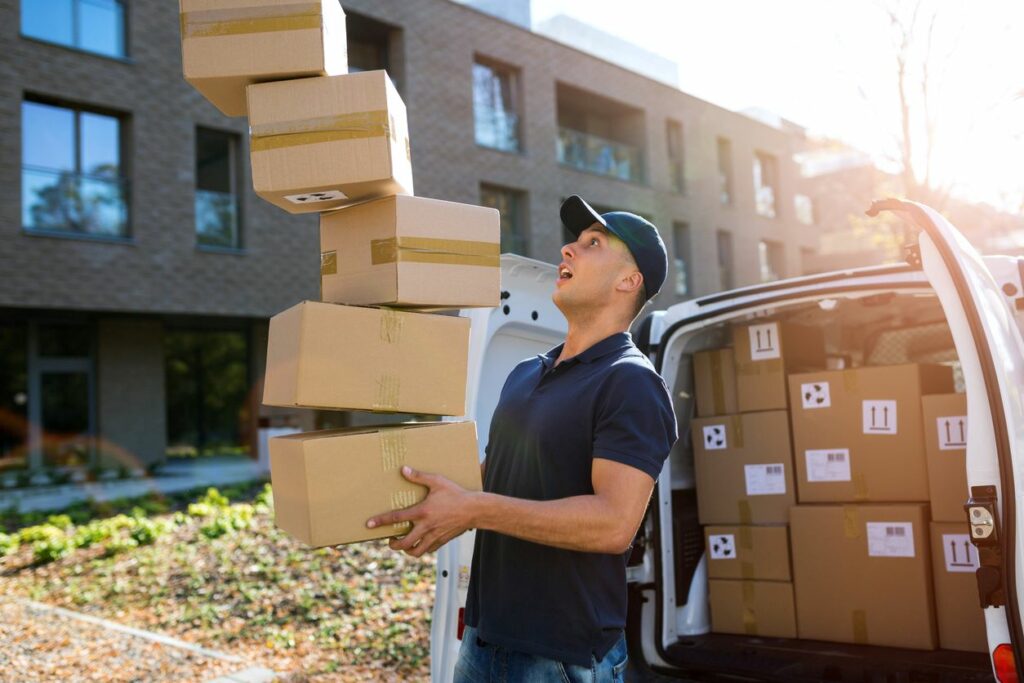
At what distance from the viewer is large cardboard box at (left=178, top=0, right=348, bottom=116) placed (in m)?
2.27

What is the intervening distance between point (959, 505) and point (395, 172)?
9.20ft

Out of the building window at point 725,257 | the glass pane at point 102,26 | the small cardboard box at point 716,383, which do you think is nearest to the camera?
the small cardboard box at point 716,383

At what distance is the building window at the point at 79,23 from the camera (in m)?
13.3

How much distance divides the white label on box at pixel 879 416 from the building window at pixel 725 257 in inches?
929

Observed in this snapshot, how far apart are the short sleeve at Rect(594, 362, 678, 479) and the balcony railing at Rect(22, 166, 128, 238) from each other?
13.5 m

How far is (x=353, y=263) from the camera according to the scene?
239 cm

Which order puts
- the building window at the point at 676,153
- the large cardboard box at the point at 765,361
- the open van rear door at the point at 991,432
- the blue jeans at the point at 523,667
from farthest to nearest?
the building window at the point at 676,153 → the large cardboard box at the point at 765,361 → the open van rear door at the point at 991,432 → the blue jeans at the point at 523,667

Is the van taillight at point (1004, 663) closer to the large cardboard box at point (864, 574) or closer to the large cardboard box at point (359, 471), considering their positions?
the large cardboard box at point (864, 574)

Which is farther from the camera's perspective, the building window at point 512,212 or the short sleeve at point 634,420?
the building window at point 512,212

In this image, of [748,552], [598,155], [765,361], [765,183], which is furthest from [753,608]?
[765,183]

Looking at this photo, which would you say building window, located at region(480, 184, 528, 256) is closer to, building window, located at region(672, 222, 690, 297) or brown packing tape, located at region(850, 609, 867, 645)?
building window, located at region(672, 222, 690, 297)

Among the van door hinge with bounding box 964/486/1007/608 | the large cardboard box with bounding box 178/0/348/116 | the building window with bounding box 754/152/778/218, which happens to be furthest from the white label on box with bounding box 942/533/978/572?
the building window with bounding box 754/152/778/218

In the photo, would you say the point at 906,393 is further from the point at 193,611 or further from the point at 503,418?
the point at 193,611

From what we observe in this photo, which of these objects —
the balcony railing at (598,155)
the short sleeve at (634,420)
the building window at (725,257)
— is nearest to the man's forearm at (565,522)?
the short sleeve at (634,420)
